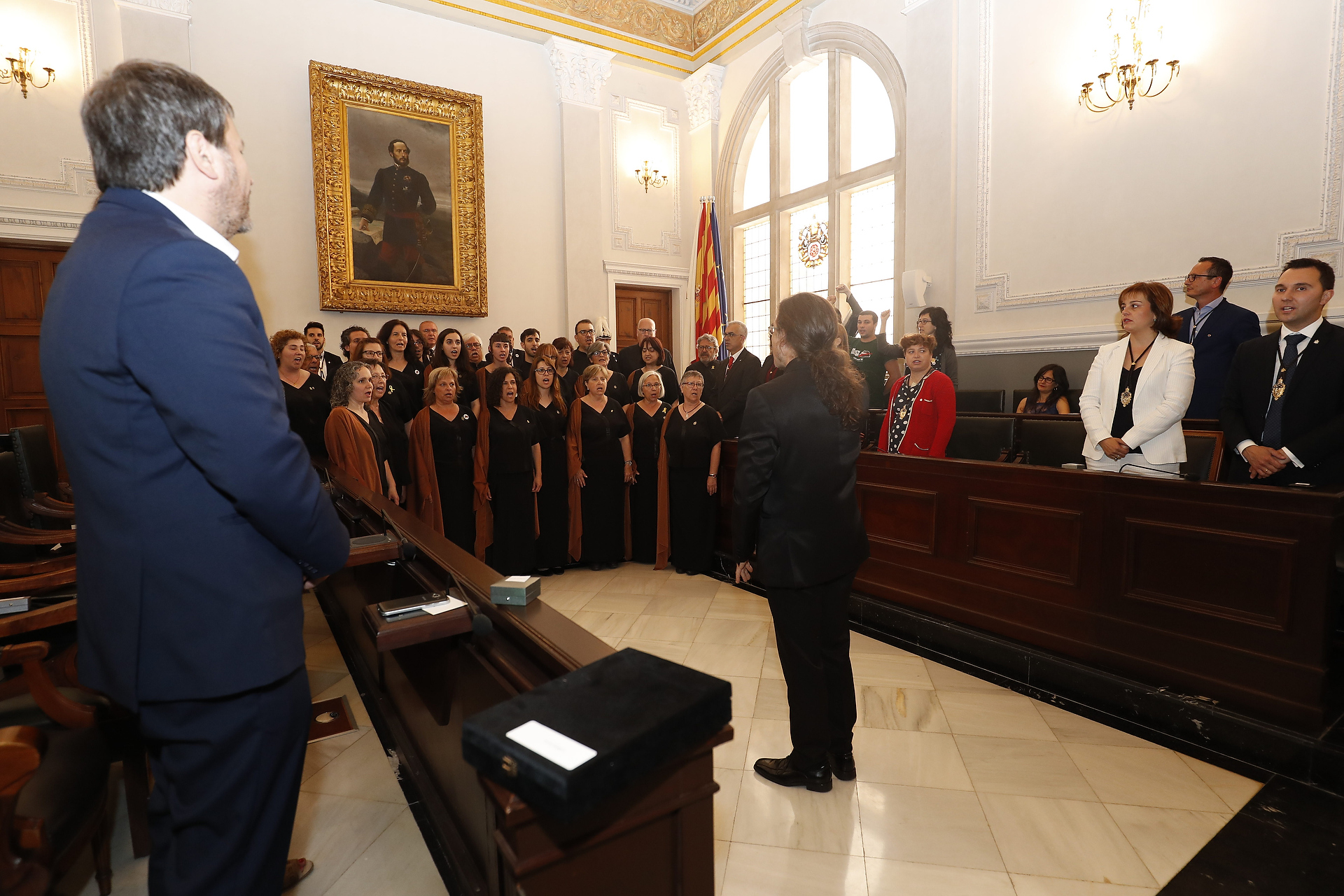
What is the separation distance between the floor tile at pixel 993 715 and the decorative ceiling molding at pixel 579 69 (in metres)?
8.76

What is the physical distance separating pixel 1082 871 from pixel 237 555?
2.30m

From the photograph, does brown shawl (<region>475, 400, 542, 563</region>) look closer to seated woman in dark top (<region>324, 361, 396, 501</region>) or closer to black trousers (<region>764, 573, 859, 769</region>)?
seated woman in dark top (<region>324, 361, 396, 501</region>)

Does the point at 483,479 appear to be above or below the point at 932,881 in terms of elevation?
above

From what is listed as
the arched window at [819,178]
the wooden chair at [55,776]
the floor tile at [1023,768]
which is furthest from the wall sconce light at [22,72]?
the floor tile at [1023,768]

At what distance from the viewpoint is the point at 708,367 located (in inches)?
250

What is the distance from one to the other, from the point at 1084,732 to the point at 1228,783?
0.46m

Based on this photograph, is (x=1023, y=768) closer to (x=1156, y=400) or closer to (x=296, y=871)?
(x=1156, y=400)

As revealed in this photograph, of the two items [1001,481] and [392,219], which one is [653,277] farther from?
[1001,481]

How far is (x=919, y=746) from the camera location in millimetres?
2654

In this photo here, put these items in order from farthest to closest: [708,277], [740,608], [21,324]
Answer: [708,277] < [21,324] < [740,608]

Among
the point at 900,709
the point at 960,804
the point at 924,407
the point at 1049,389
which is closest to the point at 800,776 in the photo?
the point at 960,804

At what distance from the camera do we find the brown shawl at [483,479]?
16.1 ft

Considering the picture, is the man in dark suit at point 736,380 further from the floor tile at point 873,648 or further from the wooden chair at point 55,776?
the wooden chair at point 55,776

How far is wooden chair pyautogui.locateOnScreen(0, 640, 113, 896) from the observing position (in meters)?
1.24
